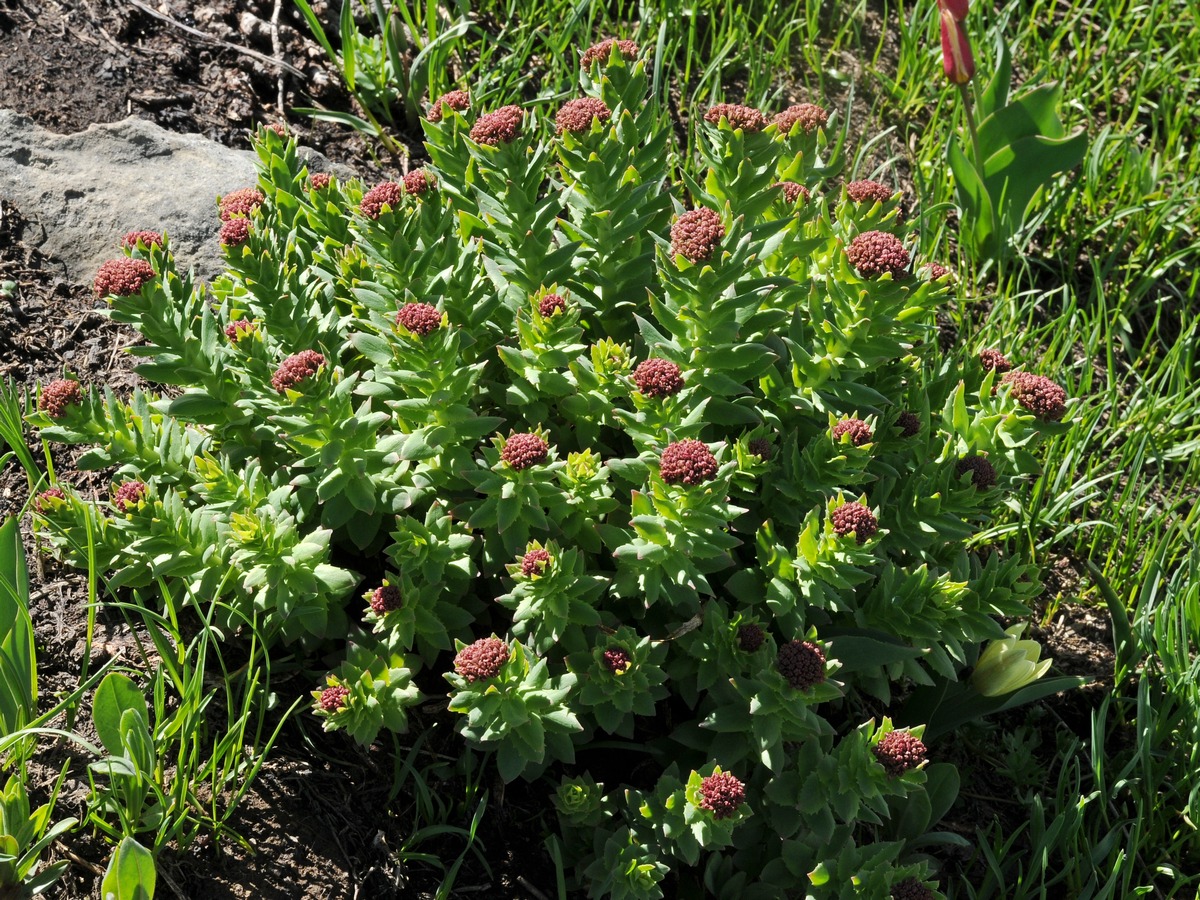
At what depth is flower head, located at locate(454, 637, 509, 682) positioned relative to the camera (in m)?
2.24

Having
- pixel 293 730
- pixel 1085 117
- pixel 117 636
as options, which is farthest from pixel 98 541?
pixel 1085 117

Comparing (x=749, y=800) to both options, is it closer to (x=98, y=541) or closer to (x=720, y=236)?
(x=720, y=236)

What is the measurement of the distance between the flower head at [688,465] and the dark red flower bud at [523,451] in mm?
287

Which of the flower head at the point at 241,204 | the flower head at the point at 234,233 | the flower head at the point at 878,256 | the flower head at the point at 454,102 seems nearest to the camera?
the flower head at the point at 878,256

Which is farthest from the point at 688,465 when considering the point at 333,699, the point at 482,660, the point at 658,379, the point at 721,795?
the point at 333,699

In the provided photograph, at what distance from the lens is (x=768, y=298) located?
2.73 m

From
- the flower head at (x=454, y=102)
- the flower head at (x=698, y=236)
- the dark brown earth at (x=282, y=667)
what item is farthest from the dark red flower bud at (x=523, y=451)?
the flower head at (x=454, y=102)

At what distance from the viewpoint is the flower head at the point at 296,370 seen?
2.35 meters

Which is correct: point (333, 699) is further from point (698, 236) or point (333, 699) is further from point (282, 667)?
point (698, 236)

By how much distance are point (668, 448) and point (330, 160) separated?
89.4 inches

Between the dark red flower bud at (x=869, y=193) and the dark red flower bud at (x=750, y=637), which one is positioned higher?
the dark red flower bud at (x=869, y=193)

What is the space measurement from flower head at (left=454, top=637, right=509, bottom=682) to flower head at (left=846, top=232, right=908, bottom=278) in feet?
3.92

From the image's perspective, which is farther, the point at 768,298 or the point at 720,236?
the point at 768,298

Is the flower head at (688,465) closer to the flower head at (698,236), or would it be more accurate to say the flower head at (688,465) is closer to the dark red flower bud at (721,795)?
the flower head at (698,236)
